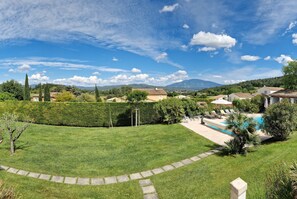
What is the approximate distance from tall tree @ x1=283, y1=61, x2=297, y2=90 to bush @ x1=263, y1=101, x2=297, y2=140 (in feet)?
101

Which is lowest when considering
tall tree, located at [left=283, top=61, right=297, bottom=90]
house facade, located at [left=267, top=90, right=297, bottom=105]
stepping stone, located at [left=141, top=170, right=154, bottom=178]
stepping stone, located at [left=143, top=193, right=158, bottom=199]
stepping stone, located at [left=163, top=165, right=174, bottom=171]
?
stepping stone, located at [left=143, top=193, right=158, bottom=199]

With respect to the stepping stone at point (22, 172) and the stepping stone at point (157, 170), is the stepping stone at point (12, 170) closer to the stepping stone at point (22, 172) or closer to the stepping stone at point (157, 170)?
the stepping stone at point (22, 172)

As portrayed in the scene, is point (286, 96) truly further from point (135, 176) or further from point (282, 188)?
point (282, 188)

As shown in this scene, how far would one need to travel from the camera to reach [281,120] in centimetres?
1054

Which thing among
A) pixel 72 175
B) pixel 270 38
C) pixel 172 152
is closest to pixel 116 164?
pixel 72 175

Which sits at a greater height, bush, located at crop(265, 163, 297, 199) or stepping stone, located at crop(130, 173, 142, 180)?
bush, located at crop(265, 163, 297, 199)

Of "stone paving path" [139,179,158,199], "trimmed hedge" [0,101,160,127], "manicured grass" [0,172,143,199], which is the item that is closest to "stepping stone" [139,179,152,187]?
"stone paving path" [139,179,158,199]

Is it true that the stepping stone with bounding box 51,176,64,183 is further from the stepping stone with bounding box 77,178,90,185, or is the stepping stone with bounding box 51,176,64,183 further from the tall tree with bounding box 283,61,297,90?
Answer: the tall tree with bounding box 283,61,297,90

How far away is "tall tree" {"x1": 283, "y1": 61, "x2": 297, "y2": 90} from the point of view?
34.9 metres

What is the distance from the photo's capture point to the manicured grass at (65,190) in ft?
20.0

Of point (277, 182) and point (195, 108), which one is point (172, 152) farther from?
point (195, 108)

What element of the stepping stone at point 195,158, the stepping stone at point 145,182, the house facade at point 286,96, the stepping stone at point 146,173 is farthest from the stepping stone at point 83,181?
the house facade at point 286,96

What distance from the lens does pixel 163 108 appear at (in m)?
19.5

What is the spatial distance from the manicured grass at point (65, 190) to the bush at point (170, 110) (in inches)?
507
